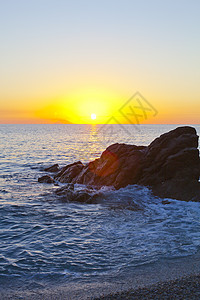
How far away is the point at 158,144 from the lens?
68.6ft

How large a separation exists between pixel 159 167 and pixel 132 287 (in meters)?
13.6

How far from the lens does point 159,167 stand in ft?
66.2

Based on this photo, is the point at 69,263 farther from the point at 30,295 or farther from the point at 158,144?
the point at 158,144

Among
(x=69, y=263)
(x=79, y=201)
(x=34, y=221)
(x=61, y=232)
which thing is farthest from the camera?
(x=79, y=201)

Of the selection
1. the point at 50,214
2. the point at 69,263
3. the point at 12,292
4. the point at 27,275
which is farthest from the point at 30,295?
the point at 50,214

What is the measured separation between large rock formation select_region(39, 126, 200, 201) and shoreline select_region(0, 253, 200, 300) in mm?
10144

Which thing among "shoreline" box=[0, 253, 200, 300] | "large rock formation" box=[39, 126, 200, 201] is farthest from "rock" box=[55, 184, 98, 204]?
"shoreline" box=[0, 253, 200, 300]

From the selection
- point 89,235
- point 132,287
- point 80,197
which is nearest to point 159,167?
point 80,197

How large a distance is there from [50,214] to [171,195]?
27.5 feet

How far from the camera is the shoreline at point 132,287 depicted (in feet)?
22.8

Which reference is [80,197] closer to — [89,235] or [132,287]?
[89,235]

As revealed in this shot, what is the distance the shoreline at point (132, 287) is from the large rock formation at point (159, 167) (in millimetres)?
10144

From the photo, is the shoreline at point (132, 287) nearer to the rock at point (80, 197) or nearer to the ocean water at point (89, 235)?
the ocean water at point (89, 235)

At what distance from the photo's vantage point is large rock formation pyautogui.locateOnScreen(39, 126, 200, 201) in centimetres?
1880
